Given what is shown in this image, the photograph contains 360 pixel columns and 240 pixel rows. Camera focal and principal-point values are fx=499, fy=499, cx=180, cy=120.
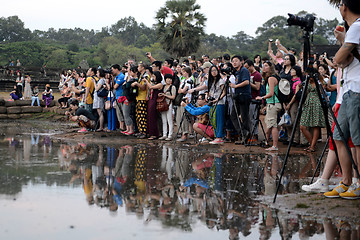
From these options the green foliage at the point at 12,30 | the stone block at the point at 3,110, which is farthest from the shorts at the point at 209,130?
the green foliage at the point at 12,30

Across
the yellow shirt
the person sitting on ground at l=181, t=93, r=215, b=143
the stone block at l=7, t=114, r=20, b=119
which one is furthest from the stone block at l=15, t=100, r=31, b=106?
the person sitting on ground at l=181, t=93, r=215, b=143

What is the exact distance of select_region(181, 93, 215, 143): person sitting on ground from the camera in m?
11.4

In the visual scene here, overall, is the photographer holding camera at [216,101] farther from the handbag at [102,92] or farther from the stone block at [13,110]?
the stone block at [13,110]

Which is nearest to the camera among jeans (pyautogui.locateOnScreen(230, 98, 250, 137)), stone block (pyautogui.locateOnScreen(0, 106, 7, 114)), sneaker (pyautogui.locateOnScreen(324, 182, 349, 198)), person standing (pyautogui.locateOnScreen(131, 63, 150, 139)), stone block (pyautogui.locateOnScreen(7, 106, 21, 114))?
sneaker (pyautogui.locateOnScreen(324, 182, 349, 198))

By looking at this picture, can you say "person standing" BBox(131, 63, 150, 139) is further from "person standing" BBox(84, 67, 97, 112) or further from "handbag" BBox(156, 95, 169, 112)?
"person standing" BBox(84, 67, 97, 112)

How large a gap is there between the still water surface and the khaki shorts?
1.04 metres

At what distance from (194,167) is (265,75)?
150 inches

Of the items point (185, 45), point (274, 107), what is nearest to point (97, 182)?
point (274, 107)

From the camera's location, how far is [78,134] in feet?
42.3

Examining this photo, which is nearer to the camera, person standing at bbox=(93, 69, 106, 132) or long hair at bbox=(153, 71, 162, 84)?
long hair at bbox=(153, 71, 162, 84)

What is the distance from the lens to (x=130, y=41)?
123250 mm

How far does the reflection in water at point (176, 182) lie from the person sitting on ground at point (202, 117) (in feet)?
4.11

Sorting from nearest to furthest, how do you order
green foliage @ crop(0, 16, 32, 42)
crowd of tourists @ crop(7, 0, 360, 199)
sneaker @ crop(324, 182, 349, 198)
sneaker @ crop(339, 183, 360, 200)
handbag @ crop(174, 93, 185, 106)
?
sneaker @ crop(339, 183, 360, 200) → sneaker @ crop(324, 182, 349, 198) → crowd of tourists @ crop(7, 0, 360, 199) → handbag @ crop(174, 93, 185, 106) → green foliage @ crop(0, 16, 32, 42)

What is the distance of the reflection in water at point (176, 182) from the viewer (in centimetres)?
466
